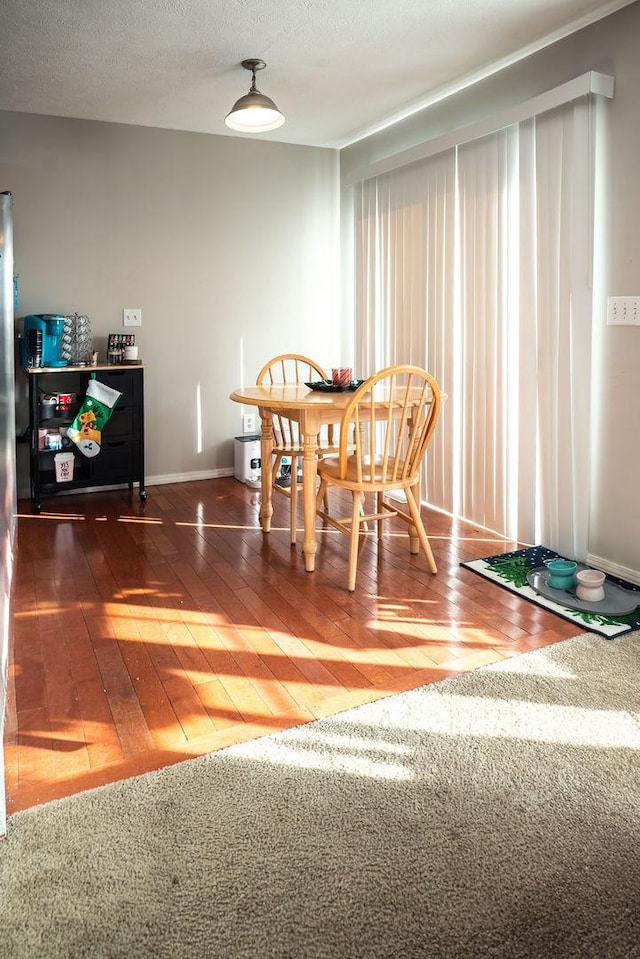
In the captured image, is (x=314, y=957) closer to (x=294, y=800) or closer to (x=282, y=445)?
(x=294, y=800)

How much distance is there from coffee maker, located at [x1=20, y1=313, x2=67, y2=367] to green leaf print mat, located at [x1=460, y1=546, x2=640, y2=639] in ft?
8.86

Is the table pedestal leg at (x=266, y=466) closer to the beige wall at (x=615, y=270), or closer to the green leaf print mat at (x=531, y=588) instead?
the green leaf print mat at (x=531, y=588)

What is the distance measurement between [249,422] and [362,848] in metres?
4.07

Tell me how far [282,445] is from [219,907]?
2.69 m

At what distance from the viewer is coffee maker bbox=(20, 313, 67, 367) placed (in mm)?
4328

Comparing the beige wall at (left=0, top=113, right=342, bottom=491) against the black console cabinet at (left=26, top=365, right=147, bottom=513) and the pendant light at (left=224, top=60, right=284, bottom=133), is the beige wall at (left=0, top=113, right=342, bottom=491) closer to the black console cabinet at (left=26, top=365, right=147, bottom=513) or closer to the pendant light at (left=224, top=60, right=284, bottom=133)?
the black console cabinet at (left=26, top=365, right=147, bottom=513)

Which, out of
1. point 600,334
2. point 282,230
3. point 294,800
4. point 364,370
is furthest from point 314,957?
point 282,230

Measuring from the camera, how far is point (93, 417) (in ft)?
14.8

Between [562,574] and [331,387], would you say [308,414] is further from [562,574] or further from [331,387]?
[562,574]

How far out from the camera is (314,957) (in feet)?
4.47

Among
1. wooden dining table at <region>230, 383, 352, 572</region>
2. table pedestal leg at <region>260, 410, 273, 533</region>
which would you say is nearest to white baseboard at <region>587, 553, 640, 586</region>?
wooden dining table at <region>230, 383, 352, 572</region>

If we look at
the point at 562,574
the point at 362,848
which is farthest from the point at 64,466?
the point at 362,848

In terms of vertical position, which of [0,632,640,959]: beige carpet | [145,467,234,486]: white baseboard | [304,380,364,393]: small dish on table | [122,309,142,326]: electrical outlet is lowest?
[0,632,640,959]: beige carpet

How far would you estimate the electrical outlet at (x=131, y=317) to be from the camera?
491 centimetres
